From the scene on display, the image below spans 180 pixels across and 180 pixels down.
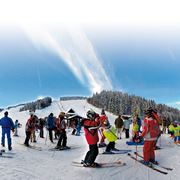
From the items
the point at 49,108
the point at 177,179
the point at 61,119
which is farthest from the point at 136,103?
the point at 177,179

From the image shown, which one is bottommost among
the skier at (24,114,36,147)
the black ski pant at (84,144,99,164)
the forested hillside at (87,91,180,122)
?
the black ski pant at (84,144,99,164)

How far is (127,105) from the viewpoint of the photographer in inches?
4840

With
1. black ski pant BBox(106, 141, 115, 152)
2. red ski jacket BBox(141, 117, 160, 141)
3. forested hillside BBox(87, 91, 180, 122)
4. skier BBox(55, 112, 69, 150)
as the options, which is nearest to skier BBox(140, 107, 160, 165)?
red ski jacket BBox(141, 117, 160, 141)

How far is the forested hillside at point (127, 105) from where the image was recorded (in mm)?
118287

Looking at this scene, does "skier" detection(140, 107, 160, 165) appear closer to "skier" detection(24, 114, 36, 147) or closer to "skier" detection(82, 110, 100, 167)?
"skier" detection(82, 110, 100, 167)

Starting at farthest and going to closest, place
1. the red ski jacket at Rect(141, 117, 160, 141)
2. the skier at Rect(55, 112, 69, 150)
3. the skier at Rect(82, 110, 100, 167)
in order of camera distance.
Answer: the skier at Rect(55, 112, 69, 150)
the red ski jacket at Rect(141, 117, 160, 141)
the skier at Rect(82, 110, 100, 167)

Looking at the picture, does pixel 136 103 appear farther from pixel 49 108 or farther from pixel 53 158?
pixel 53 158

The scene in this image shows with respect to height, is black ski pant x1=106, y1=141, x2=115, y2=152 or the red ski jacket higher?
the red ski jacket

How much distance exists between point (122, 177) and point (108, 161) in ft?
8.78

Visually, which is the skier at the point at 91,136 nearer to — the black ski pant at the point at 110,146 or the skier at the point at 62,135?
the black ski pant at the point at 110,146

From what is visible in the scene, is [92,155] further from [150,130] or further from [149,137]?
[150,130]

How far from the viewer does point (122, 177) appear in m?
10.0

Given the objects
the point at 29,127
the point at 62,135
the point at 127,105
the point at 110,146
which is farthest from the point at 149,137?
the point at 127,105

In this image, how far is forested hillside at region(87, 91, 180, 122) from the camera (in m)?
118
